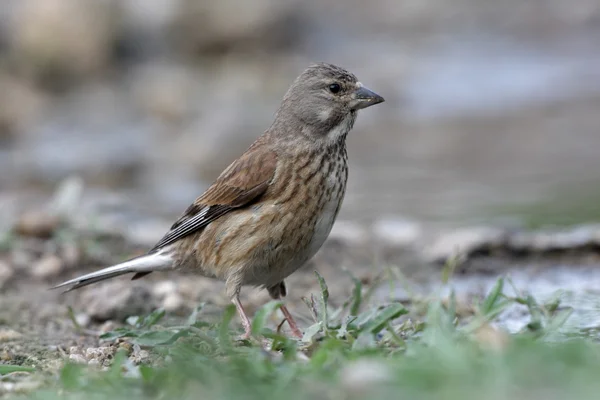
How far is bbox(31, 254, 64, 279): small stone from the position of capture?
6.42 metres

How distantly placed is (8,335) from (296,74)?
540 inches

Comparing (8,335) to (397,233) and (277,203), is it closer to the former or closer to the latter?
(277,203)

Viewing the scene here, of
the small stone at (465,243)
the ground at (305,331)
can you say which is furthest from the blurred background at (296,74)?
the ground at (305,331)

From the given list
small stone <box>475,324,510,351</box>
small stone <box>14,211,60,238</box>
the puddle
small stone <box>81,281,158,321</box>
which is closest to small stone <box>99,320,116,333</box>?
small stone <box>81,281,158,321</box>

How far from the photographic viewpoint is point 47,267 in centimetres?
645

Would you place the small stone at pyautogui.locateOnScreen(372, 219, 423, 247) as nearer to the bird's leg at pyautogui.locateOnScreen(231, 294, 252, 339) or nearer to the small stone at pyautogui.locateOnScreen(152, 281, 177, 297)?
the small stone at pyautogui.locateOnScreen(152, 281, 177, 297)

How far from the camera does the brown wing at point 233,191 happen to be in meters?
5.14

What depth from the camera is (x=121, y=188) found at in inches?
450

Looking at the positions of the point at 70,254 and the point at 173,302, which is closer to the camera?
the point at 173,302

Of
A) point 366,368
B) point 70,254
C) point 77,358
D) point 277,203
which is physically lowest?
point 70,254

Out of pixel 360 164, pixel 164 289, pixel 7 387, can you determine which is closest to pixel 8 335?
pixel 164 289

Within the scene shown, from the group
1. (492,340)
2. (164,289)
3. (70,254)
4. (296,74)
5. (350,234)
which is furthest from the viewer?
(296,74)

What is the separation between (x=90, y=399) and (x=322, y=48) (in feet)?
62.3

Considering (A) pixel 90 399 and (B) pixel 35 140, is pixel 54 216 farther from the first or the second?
(B) pixel 35 140
